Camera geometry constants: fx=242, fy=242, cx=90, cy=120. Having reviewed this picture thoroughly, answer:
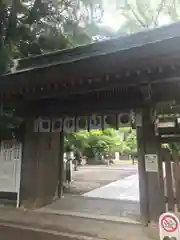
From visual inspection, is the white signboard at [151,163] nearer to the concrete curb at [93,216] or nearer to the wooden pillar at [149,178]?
the wooden pillar at [149,178]

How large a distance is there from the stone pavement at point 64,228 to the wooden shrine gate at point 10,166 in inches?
41.8

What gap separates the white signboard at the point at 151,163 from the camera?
5.12 meters

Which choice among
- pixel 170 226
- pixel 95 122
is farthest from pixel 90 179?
pixel 170 226

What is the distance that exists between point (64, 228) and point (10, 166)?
9.39 ft

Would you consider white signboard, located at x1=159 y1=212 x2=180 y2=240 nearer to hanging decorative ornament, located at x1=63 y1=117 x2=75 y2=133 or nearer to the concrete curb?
the concrete curb

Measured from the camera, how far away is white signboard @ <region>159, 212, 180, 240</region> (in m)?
2.64

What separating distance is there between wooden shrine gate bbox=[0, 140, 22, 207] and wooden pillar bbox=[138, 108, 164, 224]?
343 centimetres

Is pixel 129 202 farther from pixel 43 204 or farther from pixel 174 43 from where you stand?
pixel 174 43

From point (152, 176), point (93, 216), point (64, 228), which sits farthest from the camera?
point (93, 216)

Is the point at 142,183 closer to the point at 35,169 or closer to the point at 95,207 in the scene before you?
the point at 95,207

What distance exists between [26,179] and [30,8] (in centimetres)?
566

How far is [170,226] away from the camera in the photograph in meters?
2.67

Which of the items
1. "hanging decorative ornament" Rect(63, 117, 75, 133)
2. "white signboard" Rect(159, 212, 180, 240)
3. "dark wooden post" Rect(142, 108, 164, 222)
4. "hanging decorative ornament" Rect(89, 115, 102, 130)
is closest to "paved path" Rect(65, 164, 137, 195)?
"hanging decorative ornament" Rect(63, 117, 75, 133)

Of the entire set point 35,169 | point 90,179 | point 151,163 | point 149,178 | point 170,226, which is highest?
point 151,163
